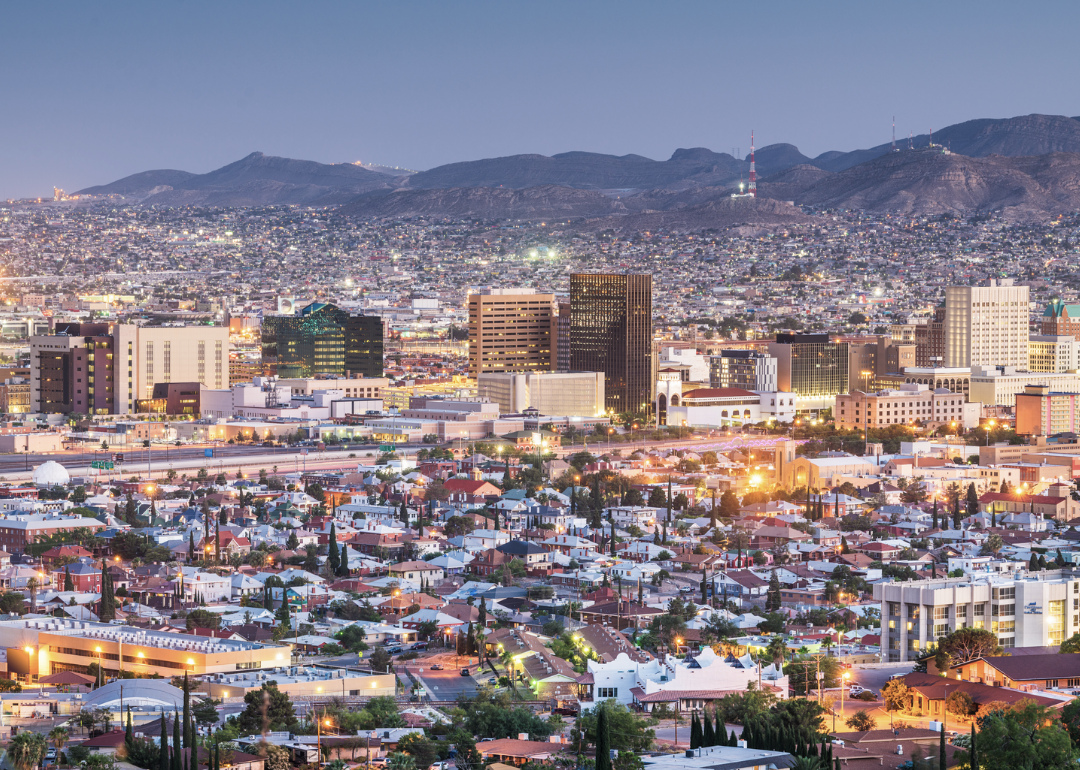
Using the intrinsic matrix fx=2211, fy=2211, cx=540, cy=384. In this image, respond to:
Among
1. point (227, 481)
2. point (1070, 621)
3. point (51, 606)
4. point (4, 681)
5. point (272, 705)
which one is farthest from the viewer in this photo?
point (227, 481)

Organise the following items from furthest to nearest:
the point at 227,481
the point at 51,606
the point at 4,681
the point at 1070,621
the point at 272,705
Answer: the point at 227,481
the point at 51,606
the point at 1070,621
the point at 4,681
the point at 272,705

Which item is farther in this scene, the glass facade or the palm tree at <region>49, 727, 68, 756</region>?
the glass facade

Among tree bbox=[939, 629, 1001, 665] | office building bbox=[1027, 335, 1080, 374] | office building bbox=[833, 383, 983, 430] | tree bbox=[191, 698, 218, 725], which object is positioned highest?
office building bbox=[1027, 335, 1080, 374]

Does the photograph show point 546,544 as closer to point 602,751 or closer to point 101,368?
point 602,751

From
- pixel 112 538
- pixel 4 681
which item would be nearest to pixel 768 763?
pixel 4 681

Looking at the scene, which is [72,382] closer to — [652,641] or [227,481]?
[227,481]

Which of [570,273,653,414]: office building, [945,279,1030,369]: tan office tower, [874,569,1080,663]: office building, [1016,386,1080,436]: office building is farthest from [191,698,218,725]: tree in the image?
[945,279,1030,369]: tan office tower

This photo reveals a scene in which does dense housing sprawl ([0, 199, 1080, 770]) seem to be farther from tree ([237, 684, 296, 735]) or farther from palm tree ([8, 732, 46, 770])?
palm tree ([8, 732, 46, 770])
